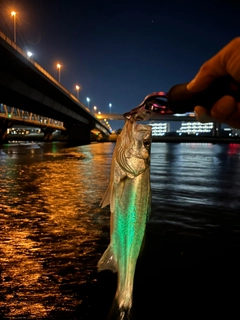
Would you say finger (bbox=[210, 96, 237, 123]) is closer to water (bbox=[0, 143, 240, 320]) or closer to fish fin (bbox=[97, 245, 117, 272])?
fish fin (bbox=[97, 245, 117, 272])

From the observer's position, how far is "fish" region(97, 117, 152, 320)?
10.4 feet

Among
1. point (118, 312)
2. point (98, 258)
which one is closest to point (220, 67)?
point (118, 312)

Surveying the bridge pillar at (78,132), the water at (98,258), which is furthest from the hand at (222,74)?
the bridge pillar at (78,132)

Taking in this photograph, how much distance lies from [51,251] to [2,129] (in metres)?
96.3

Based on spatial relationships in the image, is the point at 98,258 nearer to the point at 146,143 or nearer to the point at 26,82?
the point at 146,143

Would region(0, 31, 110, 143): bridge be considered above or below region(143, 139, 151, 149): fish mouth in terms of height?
above

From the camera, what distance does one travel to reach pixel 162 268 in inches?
303

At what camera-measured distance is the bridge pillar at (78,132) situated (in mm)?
123062

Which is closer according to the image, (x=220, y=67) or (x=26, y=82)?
(x=220, y=67)

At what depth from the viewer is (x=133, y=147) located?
3174mm

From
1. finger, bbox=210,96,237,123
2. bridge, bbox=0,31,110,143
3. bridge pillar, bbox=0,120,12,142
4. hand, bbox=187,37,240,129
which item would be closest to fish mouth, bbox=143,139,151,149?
hand, bbox=187,37,240,129

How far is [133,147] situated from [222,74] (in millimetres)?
1206

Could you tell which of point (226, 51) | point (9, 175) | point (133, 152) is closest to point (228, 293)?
point (133, 152)

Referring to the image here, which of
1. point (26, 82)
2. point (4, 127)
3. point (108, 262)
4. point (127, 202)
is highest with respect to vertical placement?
point (26, 82)
